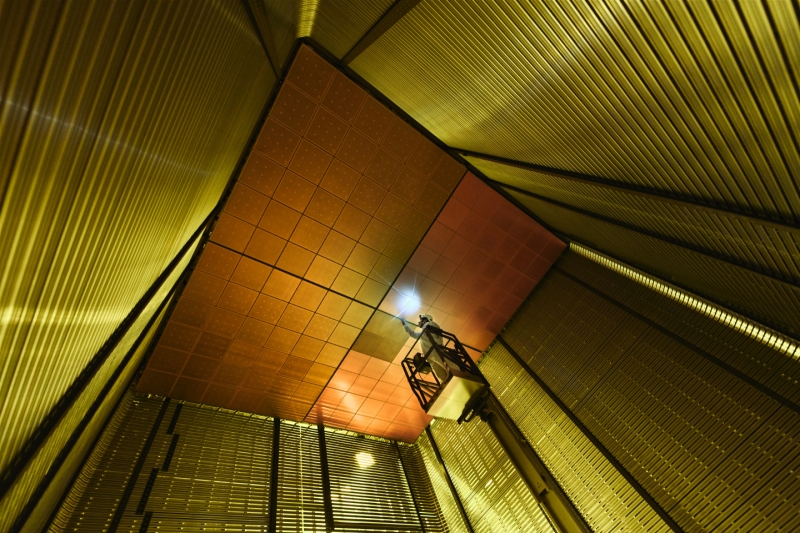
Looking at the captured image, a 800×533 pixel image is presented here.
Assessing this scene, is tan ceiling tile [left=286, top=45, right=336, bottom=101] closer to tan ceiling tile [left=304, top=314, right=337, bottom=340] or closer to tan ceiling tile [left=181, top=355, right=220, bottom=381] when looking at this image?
tan ceiling tile [left=304, top=314, right=337, bottom=340]

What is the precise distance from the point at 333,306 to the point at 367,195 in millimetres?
2141

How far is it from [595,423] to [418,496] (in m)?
3.82

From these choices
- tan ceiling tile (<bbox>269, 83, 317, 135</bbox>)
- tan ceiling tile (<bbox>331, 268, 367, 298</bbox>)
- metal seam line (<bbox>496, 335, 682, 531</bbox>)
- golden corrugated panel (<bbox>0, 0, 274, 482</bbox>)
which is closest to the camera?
golden corrugated panel (<bbox>0, 0, 274, 482</bbox>)

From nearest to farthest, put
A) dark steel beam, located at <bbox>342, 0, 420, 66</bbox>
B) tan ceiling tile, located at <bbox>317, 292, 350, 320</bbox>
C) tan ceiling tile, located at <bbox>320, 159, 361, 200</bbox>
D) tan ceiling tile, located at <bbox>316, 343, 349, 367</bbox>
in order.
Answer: dark steel beam, located at <bbox>342, 0, 420, 66</bbox>
tan ceiling tile, located at <bbox>320, 159, 361, 200</bbox>
tan ceiling tile, located at <bbox>317, 292, 350, 320</bbox>
tan ceiling tile, located at <bbox>316, 343, 349, 367</bbox>

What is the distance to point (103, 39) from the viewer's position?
1533 mm

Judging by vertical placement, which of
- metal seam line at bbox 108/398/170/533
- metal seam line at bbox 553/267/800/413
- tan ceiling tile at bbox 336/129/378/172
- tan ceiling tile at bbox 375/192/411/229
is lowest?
metal seam line at bbox 108/398/170/533

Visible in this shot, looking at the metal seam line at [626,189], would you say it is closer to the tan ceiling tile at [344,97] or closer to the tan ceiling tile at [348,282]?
the tan ceiling tile at [344,97]

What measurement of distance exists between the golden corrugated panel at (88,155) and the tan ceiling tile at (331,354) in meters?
3.74

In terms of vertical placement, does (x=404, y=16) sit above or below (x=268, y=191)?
above

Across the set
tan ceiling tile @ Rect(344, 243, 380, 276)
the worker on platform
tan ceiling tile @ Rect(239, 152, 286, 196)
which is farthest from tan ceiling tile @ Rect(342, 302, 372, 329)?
tan ceiling tile @ Rect(239, 152, 286, 196)

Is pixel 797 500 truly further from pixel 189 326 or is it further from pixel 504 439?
pixel 189 326

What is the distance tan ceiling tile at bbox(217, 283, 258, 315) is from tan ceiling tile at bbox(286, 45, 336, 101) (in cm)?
324

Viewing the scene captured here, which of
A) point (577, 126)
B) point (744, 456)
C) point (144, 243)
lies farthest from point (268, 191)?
point (744, 456)

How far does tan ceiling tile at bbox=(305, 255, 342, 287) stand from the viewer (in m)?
5.93
